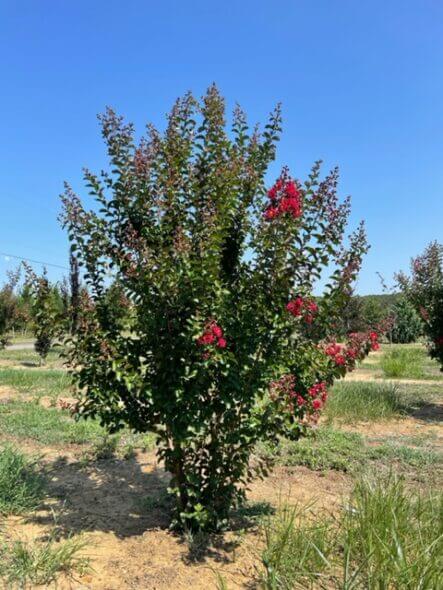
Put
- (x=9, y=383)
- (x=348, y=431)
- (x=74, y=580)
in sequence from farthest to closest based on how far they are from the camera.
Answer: (x=9, y=383)
(x=348, y=431)
(x=74, y=580)

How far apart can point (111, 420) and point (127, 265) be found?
3.27ft

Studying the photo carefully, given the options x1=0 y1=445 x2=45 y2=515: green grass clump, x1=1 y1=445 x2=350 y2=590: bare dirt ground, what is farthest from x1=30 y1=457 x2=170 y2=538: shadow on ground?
x1=0 y1=445 x2=45 y2=515: green grass clump

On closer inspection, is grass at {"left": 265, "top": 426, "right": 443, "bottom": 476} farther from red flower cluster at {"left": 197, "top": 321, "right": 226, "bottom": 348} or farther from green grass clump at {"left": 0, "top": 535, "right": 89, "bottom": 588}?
red flower cluster at {"left": 197, "top": 321, "right": 226, "bottom": 348}

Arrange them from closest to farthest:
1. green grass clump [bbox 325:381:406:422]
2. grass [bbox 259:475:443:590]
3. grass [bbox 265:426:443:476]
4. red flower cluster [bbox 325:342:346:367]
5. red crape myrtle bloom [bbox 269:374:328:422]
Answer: grass [bbox 259:475:443:590], red crape myrtle bloom [bbox 269:374:328:422], red flower cluster [bbox 325:342:346:367], grass [bbox 265:426:443:476], green grass clump [bbox 325:381:406:422]

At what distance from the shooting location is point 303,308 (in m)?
3.25

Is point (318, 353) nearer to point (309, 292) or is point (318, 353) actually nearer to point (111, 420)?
point (309, 292)

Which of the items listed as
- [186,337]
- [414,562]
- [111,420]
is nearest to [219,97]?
[186,337]

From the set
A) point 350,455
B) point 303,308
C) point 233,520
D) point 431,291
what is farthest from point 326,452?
point 431,291

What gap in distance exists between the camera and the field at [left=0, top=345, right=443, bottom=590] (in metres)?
2.82

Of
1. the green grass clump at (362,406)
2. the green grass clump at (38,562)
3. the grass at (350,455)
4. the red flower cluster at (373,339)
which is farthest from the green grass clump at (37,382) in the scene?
the red flower cluster at (373,339)

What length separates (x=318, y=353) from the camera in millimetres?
3527

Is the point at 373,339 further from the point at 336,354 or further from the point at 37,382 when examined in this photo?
the point at 37,382

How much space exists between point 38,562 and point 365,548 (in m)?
1.84

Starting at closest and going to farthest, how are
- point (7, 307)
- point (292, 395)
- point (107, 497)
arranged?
1. point (292, 395)
2. point (107, 497)
3. point (7, 307)
